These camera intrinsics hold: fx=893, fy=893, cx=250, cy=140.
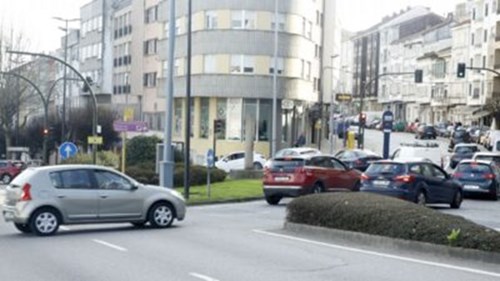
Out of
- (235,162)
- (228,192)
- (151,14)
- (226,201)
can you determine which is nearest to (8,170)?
(235,162)

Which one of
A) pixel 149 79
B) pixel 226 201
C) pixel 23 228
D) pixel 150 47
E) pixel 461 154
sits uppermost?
pixel 150 47

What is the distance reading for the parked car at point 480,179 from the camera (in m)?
32.3

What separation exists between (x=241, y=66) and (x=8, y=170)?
58.4 feet

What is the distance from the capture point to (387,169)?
2627 cm

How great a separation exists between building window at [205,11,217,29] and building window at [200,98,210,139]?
16.6 ft

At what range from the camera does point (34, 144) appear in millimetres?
84625

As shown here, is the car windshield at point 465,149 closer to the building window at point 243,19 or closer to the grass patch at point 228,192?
the building window at point 243,19

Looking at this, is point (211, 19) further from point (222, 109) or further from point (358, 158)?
point (358, 158)

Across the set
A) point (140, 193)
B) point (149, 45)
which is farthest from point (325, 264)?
point (149, 45)

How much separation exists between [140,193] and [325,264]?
7.25 meters

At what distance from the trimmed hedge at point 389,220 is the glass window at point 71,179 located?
4.46 meters

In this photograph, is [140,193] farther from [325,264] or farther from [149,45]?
[149,45]

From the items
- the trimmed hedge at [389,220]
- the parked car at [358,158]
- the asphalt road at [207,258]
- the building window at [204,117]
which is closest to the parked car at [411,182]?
the asphalt road at [207,258]

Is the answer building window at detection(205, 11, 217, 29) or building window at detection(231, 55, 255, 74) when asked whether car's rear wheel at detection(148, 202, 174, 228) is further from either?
building window at detection(205, 11, 217, 29)
